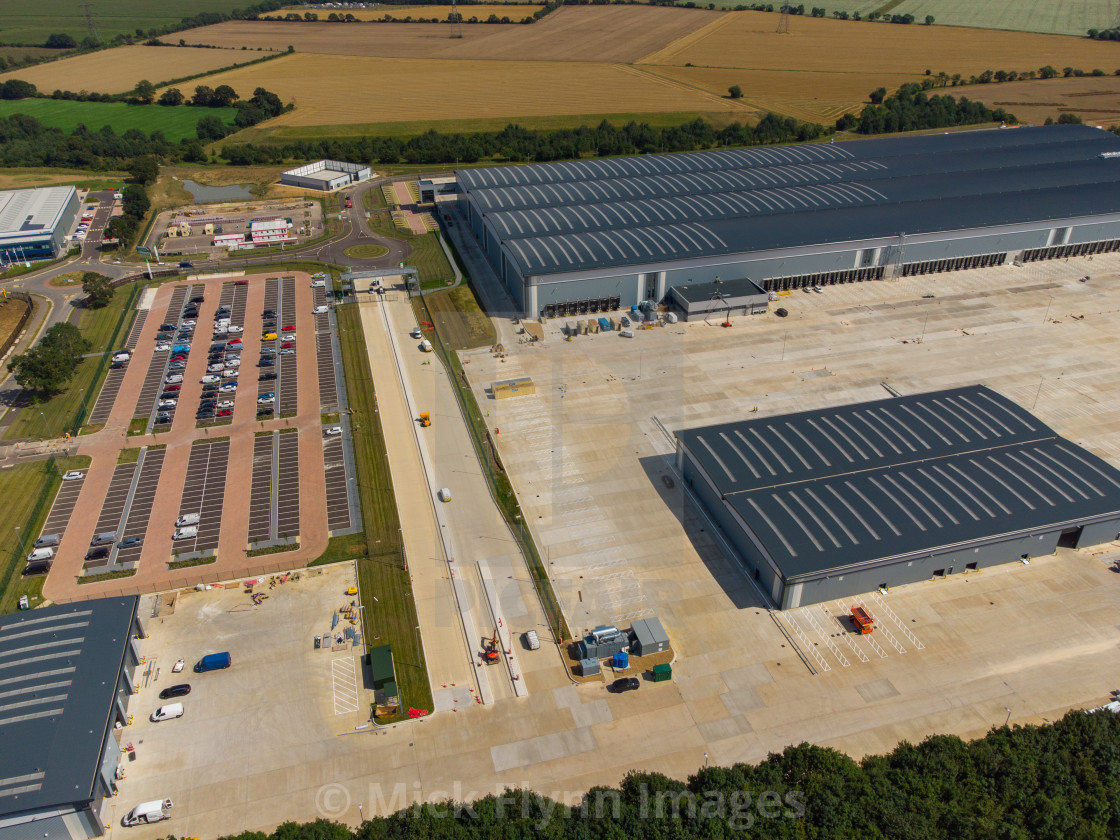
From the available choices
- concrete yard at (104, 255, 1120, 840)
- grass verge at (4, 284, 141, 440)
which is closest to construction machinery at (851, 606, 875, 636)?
concrete yard at (104, 255, 1120, 840)

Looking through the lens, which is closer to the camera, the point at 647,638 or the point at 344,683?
the point at 344,683

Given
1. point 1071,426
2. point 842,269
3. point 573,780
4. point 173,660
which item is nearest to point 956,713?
point 573,780

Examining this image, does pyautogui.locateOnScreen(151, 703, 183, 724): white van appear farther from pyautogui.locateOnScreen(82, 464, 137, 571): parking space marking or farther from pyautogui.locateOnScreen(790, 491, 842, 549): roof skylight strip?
pyautogui.locateOnScreen(790, 491, 842, 549): roof skylight strip

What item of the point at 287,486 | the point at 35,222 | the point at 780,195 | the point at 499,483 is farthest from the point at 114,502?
the point at 780,195

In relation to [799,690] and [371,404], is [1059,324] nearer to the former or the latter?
[799,690]

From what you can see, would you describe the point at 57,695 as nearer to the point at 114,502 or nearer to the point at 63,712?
the point at 63,712

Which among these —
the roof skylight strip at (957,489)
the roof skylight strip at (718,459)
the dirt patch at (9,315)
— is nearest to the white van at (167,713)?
the roof skylight strip at (718,459)
